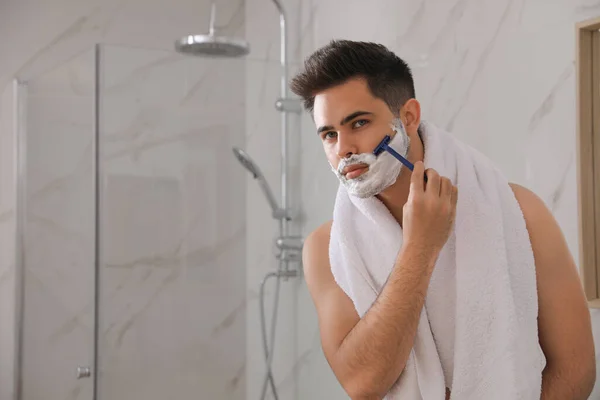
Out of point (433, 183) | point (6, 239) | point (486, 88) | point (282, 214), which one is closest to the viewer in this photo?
point (433, 183)

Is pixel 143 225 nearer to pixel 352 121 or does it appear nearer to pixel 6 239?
pixel 6 239

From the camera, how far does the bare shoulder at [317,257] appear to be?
145cm

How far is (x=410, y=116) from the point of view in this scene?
4.42 ft

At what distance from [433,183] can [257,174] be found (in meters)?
1.06

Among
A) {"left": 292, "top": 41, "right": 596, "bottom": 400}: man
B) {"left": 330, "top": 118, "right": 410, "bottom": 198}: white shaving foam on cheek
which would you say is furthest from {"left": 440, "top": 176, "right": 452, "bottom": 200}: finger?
{"left": 330, "top": 118, "right": 410, "bottom": 198}: white shaving foam on cheek

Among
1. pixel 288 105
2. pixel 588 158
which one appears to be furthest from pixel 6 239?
pixel 588 158

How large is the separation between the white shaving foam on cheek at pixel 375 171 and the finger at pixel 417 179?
0.25 ft

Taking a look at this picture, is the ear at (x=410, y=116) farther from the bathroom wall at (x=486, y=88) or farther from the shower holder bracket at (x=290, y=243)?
the shower holder bracket at (x=290, y=243)

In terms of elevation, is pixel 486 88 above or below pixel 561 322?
above

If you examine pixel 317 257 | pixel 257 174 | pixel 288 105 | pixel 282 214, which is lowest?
pixel 317 257

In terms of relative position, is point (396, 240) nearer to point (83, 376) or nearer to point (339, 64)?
point (339, 64)

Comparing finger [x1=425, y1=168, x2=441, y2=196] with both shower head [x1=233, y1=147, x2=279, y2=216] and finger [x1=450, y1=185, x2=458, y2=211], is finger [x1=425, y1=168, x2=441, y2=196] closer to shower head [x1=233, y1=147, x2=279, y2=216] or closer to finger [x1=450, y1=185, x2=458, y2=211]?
finger [x1=450, y1=185, x2=458, y2=211]

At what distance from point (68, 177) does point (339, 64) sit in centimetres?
110

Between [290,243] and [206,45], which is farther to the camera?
[290,243]
